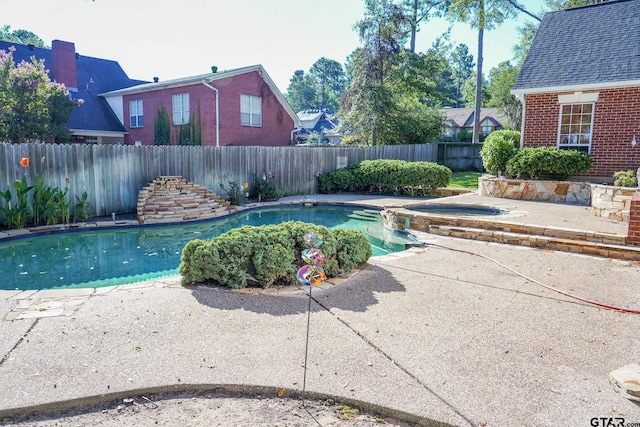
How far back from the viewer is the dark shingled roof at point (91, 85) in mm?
22547

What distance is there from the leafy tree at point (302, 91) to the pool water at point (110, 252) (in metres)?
70.5


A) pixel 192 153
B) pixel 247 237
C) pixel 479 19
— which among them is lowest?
pixel 247 237

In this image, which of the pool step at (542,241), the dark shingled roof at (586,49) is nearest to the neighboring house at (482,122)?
the dark shingled roof at (586,49)

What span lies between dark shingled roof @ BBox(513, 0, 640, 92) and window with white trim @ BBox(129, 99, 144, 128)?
61.0ft

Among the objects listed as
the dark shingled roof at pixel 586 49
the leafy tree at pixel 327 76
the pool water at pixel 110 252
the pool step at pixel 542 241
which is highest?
the leafy tree at pixel 327 76

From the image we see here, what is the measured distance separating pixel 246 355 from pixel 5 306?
291cm

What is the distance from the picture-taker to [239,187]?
14297mm

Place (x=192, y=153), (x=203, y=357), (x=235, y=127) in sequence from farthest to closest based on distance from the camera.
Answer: (x=235, y=127)
(x=192, y=153)
(x=203, y=357)

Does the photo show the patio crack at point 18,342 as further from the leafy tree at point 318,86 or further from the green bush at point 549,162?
the leafy tree at point 318,86

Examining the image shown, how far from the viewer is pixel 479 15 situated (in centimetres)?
2455

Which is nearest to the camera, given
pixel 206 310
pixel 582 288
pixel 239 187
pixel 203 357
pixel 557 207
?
pixel 203 357

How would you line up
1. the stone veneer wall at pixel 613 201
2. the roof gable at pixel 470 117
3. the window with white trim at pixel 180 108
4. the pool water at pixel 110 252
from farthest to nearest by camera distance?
the roof gable at pixel 470 117 → the window with white trim at pixel 180 108 → the stone veneer wall at pixel 613 201 → the pool water at pixel 110 252

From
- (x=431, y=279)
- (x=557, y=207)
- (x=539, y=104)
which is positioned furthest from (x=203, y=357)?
(x=539, y=104)

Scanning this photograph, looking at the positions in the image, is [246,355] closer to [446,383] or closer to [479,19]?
[446,383]
